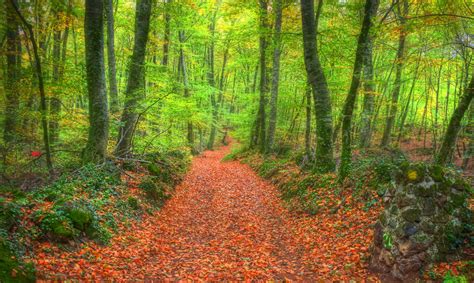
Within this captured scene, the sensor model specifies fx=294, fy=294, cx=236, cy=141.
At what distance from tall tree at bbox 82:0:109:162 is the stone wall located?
7.47 metres

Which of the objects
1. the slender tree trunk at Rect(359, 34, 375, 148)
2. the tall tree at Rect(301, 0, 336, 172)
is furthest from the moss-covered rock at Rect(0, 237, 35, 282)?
the slender tree trunk at Rect(359, 34, 375, 148)

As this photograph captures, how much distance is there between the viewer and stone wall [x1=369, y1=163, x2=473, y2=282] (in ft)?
15.7

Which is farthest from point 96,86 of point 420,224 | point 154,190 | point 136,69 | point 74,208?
point 420,224

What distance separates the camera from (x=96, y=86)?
27.7 ft

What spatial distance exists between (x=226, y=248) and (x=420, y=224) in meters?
4.00

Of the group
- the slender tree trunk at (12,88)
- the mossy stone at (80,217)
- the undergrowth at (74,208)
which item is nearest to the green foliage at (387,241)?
the undergrowth at (74,208)

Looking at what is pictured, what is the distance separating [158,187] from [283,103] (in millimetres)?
11479

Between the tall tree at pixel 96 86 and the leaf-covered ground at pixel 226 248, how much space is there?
1.54m

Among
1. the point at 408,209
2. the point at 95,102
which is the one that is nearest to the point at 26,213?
the point at 95,102

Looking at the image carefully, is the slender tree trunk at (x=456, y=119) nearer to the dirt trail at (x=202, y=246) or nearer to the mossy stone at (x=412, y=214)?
the mossy stone at (x=412, y=214)

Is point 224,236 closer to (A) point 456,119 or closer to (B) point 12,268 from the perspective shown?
(B) point 12,268

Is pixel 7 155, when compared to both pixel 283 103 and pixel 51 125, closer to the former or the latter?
pixel 51 125

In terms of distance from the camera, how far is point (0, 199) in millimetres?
4723

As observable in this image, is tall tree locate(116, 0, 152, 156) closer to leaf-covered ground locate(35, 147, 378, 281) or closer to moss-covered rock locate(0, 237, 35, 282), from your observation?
leaf-covered ground locate(35, 147, 378, 281)
